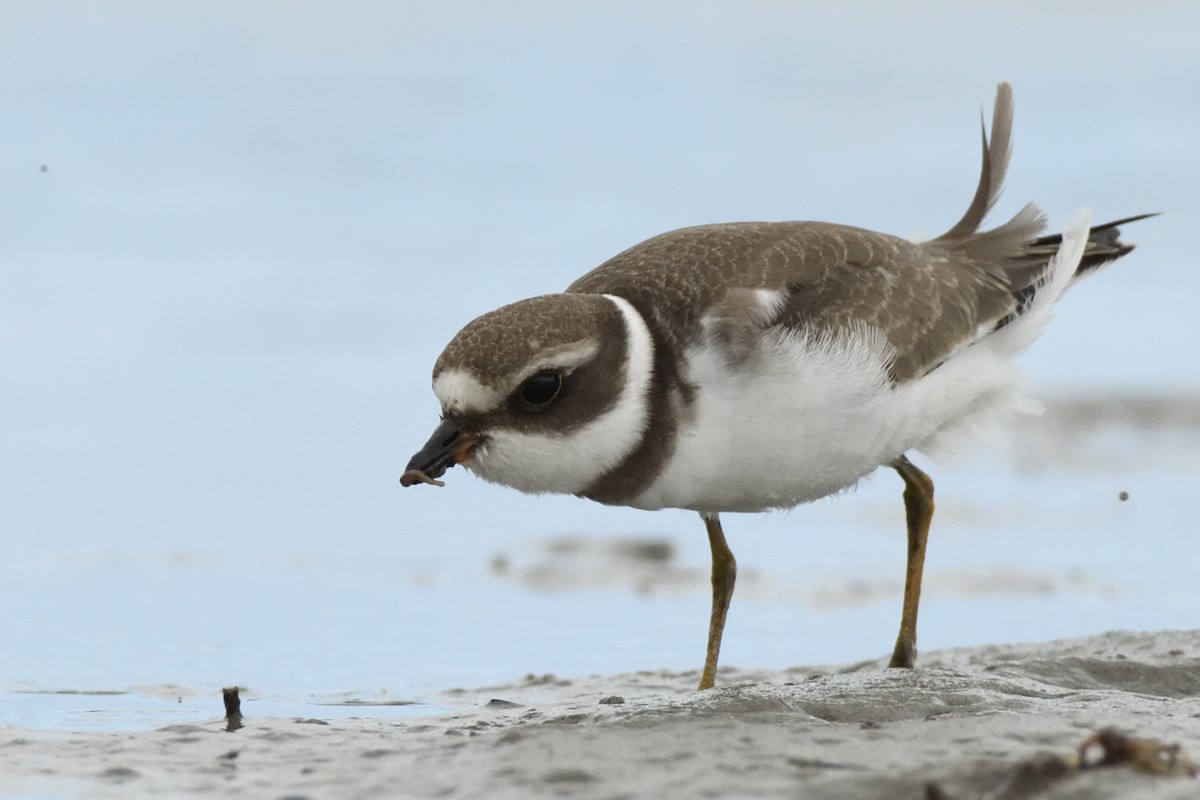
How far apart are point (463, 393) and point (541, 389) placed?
0.85 ft

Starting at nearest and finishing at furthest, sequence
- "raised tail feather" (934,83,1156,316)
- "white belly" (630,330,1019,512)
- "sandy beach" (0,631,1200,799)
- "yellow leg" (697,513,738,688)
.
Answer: "sandy beach" (0,631,1200,799), "white belly" (630,330,1019,512), "yellow leg" (697,513,738,688), "raised tail feather" (934,83,1156,316)

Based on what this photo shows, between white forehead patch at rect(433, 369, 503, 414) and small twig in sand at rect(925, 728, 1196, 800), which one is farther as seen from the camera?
white forehead patch at rect(433, 369, 503, 414)

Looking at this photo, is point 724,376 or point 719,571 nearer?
point 724,376

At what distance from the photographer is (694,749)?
409cm

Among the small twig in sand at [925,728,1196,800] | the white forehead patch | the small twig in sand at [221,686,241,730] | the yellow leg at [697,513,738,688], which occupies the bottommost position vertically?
the small twig in sand at [925,728,1196,800]

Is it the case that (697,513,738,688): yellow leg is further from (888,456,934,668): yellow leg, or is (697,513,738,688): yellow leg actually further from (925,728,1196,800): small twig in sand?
(925,728,1196,800): small twig in sand

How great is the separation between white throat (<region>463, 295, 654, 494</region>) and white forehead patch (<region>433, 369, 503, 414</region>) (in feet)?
0.39

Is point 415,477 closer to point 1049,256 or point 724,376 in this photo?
point 724,376

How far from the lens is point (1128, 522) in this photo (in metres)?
10.5

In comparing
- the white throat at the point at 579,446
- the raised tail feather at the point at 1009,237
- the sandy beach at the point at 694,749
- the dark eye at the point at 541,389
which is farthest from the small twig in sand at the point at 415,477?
the raised tail feather at the point at 1009,237

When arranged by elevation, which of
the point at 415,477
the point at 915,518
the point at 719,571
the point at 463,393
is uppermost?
the point at 463,393

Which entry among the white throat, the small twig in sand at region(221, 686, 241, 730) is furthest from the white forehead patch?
the small twig in sand at region(221, 686, 241, 730)

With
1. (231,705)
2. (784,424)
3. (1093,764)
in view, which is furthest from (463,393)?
(1093,764)

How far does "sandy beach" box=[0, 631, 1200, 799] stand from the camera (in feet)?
11.9
